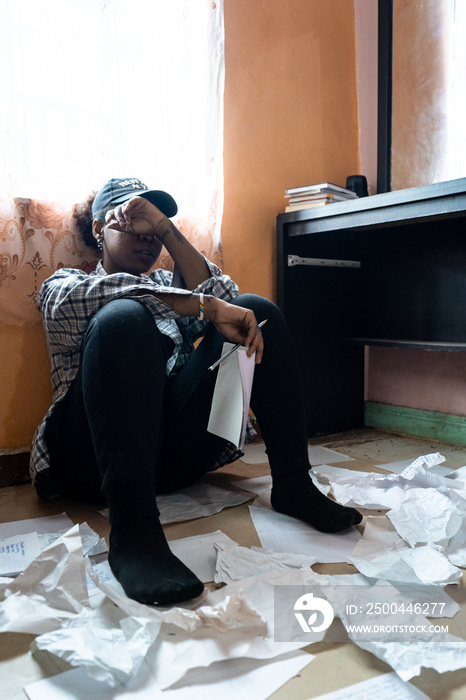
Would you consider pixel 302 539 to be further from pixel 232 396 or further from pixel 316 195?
pixel 316 195

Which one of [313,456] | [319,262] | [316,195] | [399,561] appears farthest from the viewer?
[319,262]

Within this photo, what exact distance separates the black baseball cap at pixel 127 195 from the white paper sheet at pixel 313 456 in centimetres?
74

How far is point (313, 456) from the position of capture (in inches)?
66.5

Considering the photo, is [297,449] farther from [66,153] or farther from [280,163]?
[280,163]

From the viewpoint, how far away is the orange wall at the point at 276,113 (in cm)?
187

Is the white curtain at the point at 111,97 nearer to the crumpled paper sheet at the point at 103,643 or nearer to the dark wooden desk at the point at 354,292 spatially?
the dark wooden desk at the point at 354,292

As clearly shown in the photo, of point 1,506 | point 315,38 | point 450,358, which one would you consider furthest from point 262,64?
point 1,506

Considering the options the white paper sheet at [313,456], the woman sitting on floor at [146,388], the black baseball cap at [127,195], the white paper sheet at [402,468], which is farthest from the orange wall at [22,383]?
the white paper sheet at [402,468]

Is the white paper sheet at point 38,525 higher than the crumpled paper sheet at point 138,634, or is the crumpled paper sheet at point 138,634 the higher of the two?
the crumpled paper sheet at point 138,634

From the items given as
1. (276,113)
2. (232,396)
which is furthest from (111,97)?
(232,396)

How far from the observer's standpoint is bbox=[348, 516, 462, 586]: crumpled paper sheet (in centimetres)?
85

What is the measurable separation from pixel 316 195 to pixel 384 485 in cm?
96

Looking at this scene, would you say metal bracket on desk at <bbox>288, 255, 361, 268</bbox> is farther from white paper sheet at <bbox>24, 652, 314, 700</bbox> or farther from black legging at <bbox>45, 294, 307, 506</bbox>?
white paper sheet at <bbox>24, 652, 314, 700</bbox>

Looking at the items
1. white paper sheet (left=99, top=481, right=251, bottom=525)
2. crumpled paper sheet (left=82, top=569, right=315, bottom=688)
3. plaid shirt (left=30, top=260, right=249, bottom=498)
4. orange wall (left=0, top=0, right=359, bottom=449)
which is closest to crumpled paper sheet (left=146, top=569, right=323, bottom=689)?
crumpled paper sheet (left=82, top=569, right=315, bottom=688)
